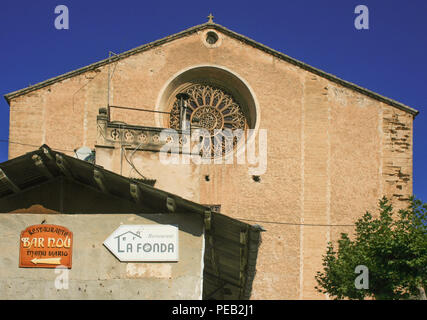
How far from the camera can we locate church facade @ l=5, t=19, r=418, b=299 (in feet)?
61.0

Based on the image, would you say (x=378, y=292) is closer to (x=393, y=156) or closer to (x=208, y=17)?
(x=393, y=156)

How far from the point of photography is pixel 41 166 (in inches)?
333

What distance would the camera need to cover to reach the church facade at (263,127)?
18578 mm

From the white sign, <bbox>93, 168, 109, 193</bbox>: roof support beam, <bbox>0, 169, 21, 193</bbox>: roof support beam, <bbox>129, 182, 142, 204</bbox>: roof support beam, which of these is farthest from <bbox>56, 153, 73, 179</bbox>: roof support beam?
the white sign

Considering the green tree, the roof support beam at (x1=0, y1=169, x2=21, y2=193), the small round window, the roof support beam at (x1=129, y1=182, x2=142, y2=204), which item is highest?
the small round window

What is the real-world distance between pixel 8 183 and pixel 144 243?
7.52ft

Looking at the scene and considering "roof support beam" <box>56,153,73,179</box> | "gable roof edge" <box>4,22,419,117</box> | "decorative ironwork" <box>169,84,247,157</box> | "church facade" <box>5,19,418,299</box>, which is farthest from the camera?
"decorative ironwork" <box>169,84,247,157</box>

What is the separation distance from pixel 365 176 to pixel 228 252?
34.7 feet

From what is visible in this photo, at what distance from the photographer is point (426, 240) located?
12.5m

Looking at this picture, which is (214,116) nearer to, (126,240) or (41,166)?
(41,166)

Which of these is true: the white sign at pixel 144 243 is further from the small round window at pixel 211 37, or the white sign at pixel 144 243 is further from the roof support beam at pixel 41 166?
the small round window at pixel 211 37

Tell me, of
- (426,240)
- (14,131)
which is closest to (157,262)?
(426,240)

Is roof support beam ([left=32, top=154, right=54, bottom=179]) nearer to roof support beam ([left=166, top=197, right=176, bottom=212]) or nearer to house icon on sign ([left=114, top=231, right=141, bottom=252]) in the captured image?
house icon on sign ([left=114, top=231, right=141, bottom=252])

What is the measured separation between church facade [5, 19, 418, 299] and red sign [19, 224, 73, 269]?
9.91 metres
